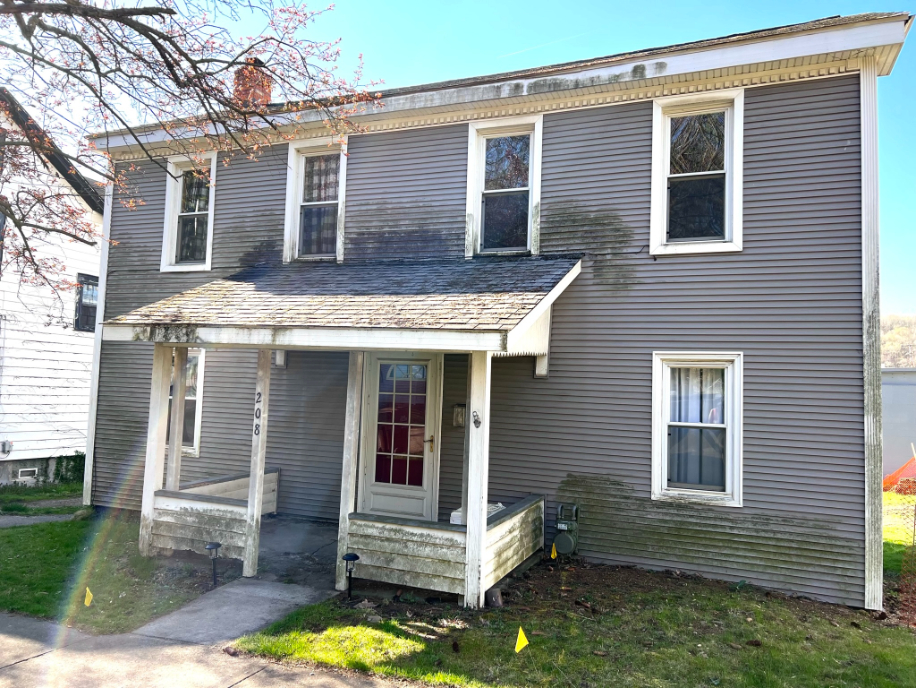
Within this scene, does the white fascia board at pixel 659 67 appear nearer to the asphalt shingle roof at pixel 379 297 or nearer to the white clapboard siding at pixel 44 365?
the asphalt shingle roof at pixel 379 297

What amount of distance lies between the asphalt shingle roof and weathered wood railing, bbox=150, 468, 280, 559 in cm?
203

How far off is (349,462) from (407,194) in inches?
155

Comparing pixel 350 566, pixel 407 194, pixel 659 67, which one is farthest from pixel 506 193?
pixel 350 566

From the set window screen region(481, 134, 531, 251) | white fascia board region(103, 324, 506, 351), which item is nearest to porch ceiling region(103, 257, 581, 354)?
white fascia board region(103, 324, 506, 351)

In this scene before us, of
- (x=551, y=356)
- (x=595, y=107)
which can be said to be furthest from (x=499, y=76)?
(x=551, y=356)

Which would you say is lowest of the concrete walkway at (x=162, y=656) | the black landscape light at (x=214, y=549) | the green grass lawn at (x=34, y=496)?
the green grass lawn at (x=34, y=496)

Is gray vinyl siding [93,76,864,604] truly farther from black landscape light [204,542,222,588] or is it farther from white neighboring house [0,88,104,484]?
white neighboring house [0,88,104,484]

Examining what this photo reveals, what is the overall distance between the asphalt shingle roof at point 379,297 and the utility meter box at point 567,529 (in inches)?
108

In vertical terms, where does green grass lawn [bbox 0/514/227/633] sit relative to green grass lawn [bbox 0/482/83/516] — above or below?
above

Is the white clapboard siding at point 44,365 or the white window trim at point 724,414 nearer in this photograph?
the white window trim at point 724,414

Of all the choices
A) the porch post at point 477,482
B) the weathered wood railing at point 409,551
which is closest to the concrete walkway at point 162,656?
the weathered wood railing at point 409,551

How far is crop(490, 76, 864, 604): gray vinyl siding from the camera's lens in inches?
256

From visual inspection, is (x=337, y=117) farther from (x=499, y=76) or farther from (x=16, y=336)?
(x=16, y=336)

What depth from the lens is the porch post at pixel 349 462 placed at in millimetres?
6234
